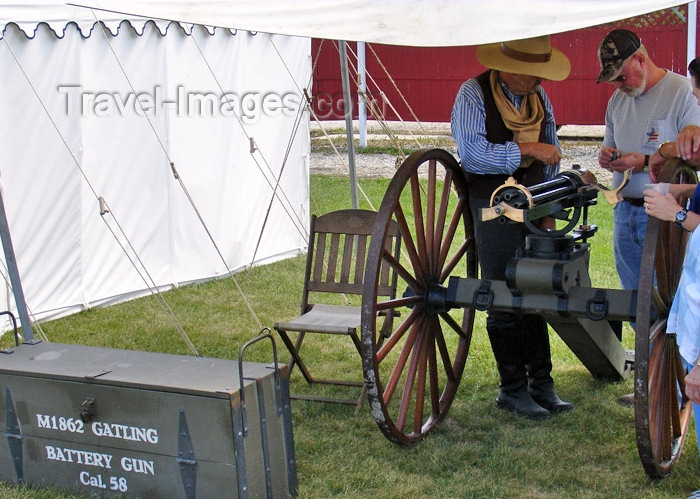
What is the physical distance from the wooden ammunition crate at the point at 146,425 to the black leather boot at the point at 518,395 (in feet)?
4.27

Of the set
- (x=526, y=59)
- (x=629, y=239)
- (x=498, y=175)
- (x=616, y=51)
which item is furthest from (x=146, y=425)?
(x=616, y=51)

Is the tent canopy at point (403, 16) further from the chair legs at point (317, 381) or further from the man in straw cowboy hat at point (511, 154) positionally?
the chair legs at point (317, 381)

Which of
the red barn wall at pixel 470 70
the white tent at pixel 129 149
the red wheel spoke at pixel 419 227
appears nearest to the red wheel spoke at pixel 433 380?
the red wheel spoke at pixel 419 227

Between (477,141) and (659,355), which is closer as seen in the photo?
(659,355)

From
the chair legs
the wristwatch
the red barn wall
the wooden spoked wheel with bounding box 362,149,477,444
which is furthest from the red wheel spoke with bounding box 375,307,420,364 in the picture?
the red barn wall

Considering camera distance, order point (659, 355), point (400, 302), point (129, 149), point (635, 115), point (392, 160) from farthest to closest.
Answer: point (392, 160)
point (129, 149)
point (635, 115)
point (400, 302)
point (659, 355)

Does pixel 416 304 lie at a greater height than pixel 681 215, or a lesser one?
lesser

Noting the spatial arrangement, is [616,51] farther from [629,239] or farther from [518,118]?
[629,239]

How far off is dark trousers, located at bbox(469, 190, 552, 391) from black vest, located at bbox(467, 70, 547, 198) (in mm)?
63

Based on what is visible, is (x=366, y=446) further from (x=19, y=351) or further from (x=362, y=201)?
(x=362, y=201)

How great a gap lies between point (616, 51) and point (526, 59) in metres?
0.43

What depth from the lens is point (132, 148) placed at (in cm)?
666

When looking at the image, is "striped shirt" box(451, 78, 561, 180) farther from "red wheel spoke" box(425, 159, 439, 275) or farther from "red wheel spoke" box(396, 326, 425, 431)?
"red wheel spoke" box(396, 326, 425, 431)

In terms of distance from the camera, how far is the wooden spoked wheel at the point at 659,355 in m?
3.11
